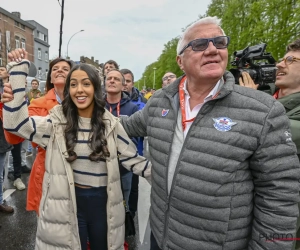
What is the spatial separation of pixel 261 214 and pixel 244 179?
21 cm

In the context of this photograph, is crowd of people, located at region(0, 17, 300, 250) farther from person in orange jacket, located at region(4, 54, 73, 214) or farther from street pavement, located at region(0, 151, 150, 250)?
street pavement, located at region(0, 151, 150, 250)

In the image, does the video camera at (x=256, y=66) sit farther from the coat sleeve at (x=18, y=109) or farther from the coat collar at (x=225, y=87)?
the coat sleeve at (x=18, y=109)

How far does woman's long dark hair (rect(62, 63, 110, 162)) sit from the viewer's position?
1989mm

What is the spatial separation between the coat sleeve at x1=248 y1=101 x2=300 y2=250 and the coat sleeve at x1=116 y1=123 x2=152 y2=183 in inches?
39.6

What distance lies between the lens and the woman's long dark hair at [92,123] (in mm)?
1989

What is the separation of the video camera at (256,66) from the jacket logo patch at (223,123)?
3.33ft

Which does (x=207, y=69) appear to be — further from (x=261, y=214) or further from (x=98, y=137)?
(x=98, y=137)

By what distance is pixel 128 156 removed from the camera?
84.4 inches

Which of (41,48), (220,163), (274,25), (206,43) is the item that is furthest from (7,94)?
(41,48)

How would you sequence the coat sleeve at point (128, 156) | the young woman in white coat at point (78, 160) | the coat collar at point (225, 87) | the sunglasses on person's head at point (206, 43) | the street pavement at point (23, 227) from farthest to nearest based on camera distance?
the street pavement at point (23, 227) → the coat sleeve at point (128, 156) → the young woman in white coat at point (78, 160) → the sunglasses on person's head at point (206, 43) → the coat collar at point (225, 87)

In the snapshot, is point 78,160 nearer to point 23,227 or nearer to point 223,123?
point 223,123

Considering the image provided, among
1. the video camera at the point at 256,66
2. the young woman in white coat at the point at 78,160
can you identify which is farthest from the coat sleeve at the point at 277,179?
the young woman in white coat at the point at 78,160

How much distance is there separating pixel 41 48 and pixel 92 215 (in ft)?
150

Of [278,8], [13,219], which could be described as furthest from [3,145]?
[278,8]
